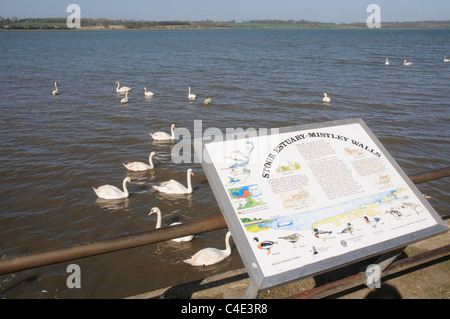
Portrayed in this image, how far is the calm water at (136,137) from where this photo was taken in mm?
6609

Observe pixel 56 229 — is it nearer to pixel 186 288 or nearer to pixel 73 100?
pixel 186 288

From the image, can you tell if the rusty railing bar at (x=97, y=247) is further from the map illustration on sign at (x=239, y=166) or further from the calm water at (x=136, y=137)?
the calm water at (x=136, y=137)

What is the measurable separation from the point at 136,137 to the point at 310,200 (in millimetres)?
11132

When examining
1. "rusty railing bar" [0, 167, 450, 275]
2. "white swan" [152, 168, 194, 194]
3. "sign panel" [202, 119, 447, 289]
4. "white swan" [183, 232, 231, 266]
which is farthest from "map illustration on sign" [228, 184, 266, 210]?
"white swan" [152, 168, 194, 194]

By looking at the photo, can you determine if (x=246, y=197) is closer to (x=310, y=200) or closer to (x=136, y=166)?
(x=310, y=200)

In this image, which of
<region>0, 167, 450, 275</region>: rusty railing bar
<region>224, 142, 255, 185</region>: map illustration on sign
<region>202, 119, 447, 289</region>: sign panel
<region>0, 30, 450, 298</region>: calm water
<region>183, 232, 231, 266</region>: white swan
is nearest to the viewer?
<region>0, 167, 450, 275</region>: rusty railing bar

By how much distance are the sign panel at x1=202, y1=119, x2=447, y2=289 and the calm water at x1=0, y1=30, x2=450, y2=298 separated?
3973mm

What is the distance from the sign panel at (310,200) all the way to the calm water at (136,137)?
3973 millimetres

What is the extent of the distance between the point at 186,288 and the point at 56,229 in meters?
5.00

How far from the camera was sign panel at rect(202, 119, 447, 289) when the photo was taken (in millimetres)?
2514

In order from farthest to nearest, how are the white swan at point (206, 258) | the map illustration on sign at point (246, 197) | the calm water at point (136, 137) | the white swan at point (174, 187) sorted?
the white swan at point (174, 187) < the calm water at point (136, 137) < the white swan at point (206, 258) < the map illustration on sign at point (246, 197)

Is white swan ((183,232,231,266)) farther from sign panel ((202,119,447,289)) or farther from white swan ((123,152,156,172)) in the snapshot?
white swan ((123,152,156,172))

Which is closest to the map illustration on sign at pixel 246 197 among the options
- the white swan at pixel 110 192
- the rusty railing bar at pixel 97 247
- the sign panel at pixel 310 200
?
the sign panel at pixel 310 200

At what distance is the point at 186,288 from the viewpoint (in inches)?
150
